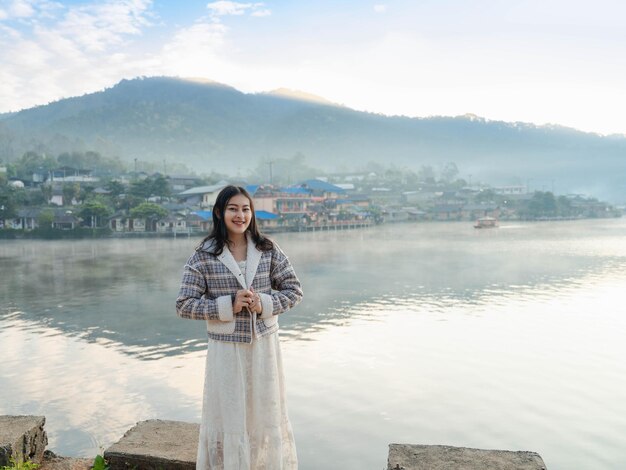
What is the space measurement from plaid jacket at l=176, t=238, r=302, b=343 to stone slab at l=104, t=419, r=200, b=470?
62 centimetres

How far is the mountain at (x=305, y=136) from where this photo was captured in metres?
126

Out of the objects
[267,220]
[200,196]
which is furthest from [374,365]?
[200,196]

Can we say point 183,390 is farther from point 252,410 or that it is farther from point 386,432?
point 252,410

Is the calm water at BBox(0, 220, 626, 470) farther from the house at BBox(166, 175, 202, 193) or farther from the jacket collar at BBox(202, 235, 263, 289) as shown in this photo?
Answer: the house at BBox(166, 175, 202, 193)

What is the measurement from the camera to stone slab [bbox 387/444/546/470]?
1943mm

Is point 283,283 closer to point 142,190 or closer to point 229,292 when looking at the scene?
point 229,292

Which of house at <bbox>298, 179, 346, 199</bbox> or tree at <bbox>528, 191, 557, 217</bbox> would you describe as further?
tree at <bbox>528, 191, 557, 217</bbox>

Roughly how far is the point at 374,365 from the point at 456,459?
4.26m

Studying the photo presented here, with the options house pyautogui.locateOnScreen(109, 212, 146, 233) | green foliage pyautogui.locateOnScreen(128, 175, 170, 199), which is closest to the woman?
house pyautogui.locateOnScreen(109, 212, 146, 233)

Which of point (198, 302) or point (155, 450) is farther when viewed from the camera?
point (155, 450)

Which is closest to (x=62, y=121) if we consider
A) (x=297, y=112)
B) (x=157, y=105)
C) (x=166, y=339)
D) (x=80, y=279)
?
(x=157, y=105)

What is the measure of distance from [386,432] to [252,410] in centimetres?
262

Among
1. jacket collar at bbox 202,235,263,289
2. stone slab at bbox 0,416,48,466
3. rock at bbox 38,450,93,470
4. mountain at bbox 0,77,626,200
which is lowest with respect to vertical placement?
rock at bbox 38,450,93,470

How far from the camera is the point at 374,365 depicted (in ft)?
20.4
